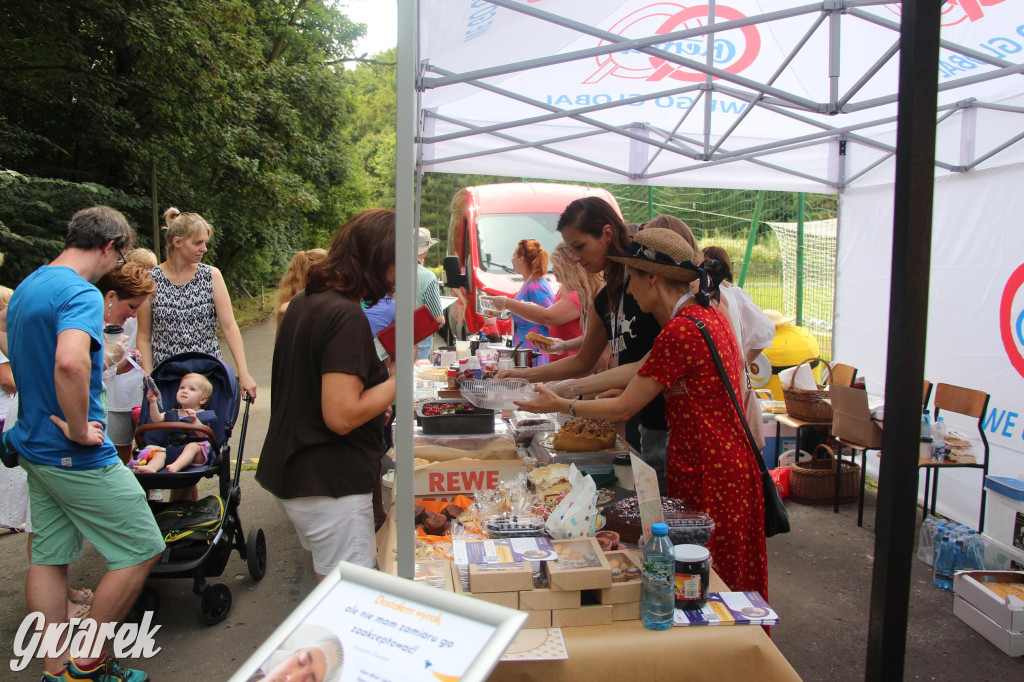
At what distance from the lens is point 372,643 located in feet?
3.57

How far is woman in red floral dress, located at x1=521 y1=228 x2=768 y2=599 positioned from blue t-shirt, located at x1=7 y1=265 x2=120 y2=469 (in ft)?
6.54

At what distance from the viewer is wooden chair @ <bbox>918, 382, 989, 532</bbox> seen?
4410 mm

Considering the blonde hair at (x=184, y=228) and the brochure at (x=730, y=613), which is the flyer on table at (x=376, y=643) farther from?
the blonde hair at (x=184, y=228)

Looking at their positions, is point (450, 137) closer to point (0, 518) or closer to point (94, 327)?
point (94, 327)

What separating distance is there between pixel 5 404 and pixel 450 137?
10.6 feet

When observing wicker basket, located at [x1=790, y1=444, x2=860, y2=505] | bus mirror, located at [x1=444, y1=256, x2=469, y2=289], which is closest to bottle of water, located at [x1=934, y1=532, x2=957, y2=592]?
wicker basket, located at [x1=790, y1=444, x2=860, y2=505]

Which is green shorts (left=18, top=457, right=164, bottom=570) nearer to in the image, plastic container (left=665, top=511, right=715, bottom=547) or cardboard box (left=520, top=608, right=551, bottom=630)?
cardboard box (left=520, top=608, right=551, bottom=630)

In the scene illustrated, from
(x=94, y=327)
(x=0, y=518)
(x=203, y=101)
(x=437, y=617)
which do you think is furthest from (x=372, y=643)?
(x=203, y=101)

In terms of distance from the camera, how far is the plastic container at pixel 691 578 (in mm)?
1834

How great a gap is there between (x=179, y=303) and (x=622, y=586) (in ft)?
11.4

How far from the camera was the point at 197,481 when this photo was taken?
345 cm

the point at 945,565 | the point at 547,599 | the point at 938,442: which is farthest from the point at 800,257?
the point at 547,599

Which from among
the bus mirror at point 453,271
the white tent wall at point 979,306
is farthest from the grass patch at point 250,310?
the white tent wall at point 979,306

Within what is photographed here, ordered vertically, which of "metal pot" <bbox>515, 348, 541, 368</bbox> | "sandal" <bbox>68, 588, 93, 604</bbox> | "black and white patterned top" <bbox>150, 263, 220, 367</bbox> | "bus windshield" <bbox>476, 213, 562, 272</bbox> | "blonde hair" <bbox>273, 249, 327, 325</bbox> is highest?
"bus windshield" <bbox>476, 213, 562, 272</bbox>
